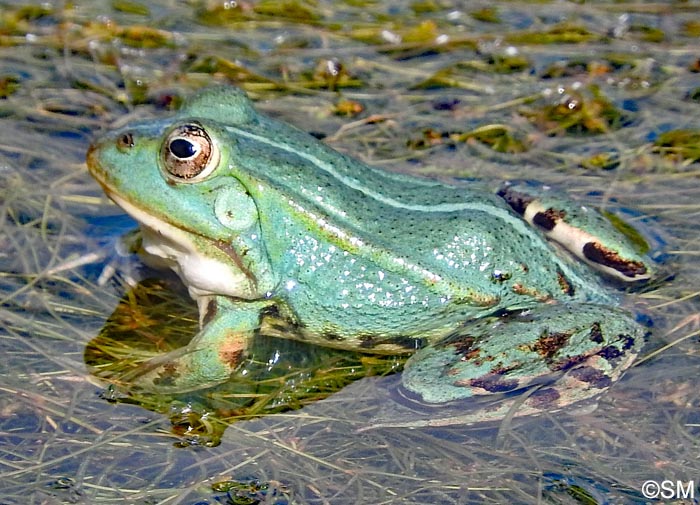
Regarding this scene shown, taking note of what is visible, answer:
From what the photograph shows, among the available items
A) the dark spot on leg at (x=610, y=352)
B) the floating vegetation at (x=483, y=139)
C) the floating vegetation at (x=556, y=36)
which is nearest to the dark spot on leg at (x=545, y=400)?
the dark spot on leg at (x=610, y=352)

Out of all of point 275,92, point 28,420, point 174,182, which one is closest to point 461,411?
point 174,182

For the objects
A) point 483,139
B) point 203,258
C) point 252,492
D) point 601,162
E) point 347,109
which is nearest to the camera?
point 252,492

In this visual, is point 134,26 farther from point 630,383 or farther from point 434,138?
point 630,383

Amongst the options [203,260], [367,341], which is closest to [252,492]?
[367,341]

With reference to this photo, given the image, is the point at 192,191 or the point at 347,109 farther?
the point at 347,109

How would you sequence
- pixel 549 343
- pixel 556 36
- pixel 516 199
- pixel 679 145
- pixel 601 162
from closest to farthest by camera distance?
pixel 549 343 → pixel 516 199 → pixel 601 162 → pixel 679 145 → pixel 556 36

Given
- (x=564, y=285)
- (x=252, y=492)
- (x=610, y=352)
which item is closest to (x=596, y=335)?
(x=610, y=352)

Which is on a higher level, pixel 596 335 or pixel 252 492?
pixel 596 335

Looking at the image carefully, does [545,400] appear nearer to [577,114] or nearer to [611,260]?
[611,260]

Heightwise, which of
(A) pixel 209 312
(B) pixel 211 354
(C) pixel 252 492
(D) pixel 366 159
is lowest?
(C) pixel 252 492

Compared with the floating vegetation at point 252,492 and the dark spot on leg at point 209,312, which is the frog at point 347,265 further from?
the floating vegetation at point 252,492
